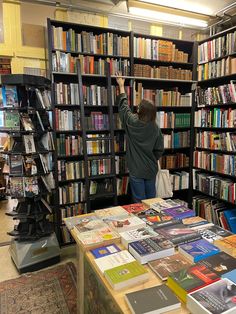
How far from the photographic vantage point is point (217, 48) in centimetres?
326

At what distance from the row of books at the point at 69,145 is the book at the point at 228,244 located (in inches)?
79.2

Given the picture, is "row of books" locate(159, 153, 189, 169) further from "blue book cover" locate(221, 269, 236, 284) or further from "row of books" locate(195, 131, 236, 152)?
"blue book cover" locate(221, 269, 236, 284)

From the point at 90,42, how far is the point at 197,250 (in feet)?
8.48

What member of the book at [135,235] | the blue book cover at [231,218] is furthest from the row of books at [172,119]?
the book at [135,235]

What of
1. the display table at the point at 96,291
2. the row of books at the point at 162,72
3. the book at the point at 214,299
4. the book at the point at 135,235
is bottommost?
the display table at the point at 96,291

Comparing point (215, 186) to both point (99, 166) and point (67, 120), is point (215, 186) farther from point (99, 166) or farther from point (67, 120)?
point (67, 120)

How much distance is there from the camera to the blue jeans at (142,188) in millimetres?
2725

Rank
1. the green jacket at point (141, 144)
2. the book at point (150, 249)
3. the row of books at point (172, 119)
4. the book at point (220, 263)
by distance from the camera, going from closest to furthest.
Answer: the book at point (220, 263) → the book at point (150, 249) → the green jacket at point (141, 144) → the row of books at point (172, 119)

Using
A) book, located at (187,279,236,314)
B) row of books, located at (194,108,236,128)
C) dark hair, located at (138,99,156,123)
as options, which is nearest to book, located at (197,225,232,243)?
book, located at (187,279,236,314)

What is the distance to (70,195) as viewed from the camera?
299 centimetres

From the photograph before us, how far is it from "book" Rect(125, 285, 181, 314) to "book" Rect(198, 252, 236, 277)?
0.84ft

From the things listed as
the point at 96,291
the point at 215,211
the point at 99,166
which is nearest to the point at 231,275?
the point at 96,291

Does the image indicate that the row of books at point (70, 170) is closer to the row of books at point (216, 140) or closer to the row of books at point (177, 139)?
the row of books at point (177, 139)

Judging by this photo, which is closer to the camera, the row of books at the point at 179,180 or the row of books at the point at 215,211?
the row of books at the point at 215,211
